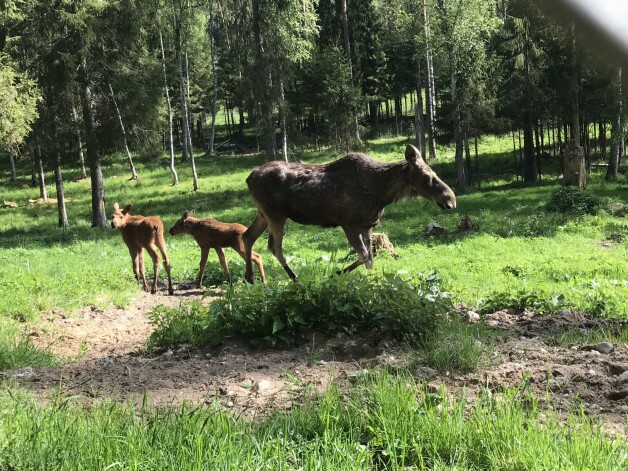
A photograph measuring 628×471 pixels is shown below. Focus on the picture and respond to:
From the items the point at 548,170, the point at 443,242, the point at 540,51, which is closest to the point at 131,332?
the point at 443,242

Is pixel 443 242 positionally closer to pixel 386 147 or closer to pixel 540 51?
pixel 540 51

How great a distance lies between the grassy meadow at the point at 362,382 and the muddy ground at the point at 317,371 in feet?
0.94

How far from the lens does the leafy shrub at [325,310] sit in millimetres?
5902

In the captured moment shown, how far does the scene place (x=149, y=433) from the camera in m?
3.29

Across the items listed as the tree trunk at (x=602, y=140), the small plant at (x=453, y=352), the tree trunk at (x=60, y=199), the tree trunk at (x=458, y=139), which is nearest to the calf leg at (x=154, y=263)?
the small plant at (x=453, y=352)

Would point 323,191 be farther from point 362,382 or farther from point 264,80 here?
point 264,80

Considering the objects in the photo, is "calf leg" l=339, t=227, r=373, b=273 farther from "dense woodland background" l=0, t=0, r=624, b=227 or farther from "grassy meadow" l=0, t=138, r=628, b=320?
"dense woodland background" l=0, t=0, r=624, b=227

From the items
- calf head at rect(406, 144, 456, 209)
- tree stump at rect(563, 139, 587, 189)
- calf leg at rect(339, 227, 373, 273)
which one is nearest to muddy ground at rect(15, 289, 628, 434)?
calf head at rect(406, 144, 456, 209)

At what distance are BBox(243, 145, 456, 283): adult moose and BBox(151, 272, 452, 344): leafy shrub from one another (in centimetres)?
271

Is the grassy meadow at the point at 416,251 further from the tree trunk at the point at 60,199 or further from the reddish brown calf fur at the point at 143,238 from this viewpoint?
the tree trunk at the point at 60,199

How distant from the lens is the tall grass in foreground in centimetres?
293

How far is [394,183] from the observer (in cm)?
922

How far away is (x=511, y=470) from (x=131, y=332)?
22.6 ft

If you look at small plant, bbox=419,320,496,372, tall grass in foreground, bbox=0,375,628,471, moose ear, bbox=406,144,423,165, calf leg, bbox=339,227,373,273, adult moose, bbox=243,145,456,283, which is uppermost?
moose ear, bbox=406,144,423,165
